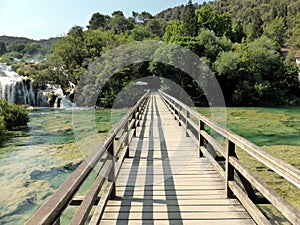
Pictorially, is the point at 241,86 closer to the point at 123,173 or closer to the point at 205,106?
the point at 205,106

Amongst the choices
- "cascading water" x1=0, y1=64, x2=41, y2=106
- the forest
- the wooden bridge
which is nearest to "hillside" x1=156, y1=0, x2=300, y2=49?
the forest

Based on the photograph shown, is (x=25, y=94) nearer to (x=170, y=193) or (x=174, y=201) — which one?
(x=170, y=193)

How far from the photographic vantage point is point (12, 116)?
15.9 meters

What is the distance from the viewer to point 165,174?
4266 mm

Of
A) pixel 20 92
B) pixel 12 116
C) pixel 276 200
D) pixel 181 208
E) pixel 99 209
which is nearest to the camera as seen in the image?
pixel 276 200

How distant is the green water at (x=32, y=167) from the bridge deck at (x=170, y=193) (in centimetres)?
267

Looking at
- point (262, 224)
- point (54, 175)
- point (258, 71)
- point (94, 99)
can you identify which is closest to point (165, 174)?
point (262, 224)

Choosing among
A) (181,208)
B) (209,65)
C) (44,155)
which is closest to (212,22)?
(209,65)

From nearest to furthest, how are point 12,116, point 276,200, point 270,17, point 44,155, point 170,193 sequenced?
point 276,200 → point 170,193 → point 44,155 → point 12,116 → point 270,17

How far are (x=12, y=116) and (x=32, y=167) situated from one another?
26.5ft

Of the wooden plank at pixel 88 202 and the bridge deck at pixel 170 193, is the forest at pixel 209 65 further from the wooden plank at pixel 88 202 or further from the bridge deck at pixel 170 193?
the wooden plank at pixel 88 202

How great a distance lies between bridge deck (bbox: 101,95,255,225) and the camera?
2.76 m

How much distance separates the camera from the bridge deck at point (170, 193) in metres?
2.76

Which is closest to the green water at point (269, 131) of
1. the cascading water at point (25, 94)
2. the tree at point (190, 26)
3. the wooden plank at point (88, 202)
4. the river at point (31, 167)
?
the river at point (31, 167)
